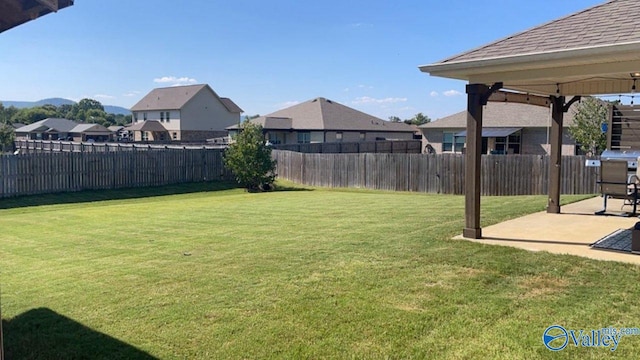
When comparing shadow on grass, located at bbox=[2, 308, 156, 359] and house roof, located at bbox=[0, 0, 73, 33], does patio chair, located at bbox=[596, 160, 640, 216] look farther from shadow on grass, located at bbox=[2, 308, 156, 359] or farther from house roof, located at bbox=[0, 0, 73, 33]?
house roof, located at bbox=[0, 0, 73, 33]

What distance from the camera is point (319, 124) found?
140ft

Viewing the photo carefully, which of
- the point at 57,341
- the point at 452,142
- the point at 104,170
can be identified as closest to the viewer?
the point at 57,341

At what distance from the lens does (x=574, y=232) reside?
8.23 metres

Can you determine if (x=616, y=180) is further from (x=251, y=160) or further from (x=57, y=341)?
(x=251, y=160)

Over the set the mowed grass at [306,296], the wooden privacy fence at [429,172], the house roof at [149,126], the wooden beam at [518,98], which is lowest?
the mowed grass at [306,296]

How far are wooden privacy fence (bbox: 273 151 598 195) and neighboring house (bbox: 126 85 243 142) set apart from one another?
3361cm

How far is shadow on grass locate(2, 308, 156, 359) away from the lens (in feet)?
13.8

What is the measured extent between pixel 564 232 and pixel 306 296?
5.16 metres

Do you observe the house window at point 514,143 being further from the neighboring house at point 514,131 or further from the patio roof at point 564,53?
the patio roof at point 564,53

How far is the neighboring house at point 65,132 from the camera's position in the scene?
68.2m

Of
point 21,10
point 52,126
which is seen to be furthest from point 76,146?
point 52,126

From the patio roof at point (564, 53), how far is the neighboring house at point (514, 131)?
22.5 metres

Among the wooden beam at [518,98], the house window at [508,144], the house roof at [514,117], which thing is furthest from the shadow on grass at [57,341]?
the house window at [508,144]

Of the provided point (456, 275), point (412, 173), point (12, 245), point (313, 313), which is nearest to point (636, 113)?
point (412, 173)
